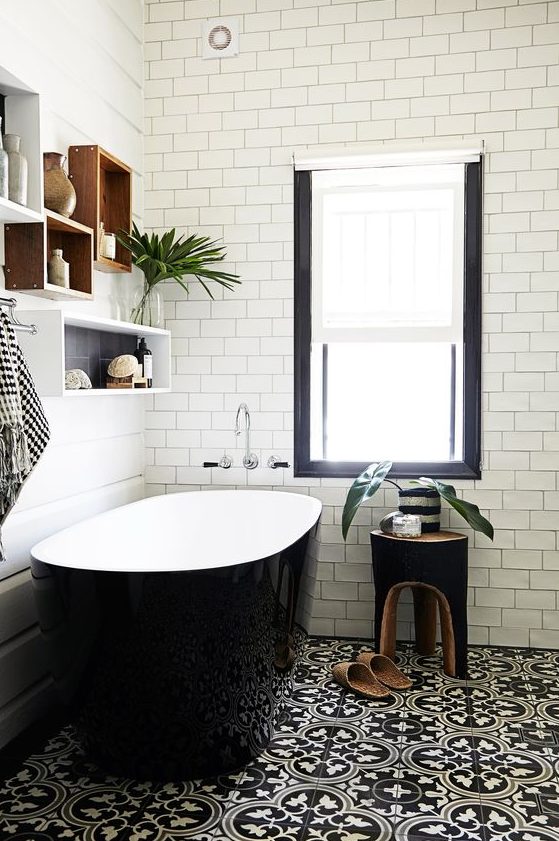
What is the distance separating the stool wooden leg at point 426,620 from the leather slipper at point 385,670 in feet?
0.88

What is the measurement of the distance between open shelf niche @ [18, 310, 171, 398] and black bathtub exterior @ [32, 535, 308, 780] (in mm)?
720

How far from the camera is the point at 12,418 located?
90.4 inches

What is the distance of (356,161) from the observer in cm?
399

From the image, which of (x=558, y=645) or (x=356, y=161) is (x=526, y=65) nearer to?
(x=356, y=161)

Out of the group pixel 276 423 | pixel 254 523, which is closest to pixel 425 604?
pixel 254 523

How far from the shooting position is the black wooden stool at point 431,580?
3.53 metres

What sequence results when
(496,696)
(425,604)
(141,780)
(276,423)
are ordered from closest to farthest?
(141,780) < (496,696) < (425,604) < (276,423)

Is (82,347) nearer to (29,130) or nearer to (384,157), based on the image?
(29,130)

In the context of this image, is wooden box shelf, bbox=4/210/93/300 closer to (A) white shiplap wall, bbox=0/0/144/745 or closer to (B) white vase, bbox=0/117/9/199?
(A) white shiplap wall, bbox=0/0/144/745

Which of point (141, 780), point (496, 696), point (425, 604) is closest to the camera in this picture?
point (141, 780)

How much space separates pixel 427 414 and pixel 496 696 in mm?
1454

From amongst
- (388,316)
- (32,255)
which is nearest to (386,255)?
(388,316)

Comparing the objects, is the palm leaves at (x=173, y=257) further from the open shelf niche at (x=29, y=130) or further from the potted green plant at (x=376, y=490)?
the potted green plant at (x=376, y=490)

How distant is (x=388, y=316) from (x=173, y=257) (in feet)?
3.69
